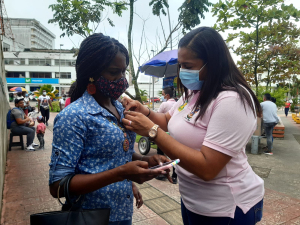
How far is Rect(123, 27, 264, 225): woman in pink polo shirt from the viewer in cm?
127

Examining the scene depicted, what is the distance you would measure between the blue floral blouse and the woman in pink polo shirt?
164 millimetres

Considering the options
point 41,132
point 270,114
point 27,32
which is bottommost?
point 41,132

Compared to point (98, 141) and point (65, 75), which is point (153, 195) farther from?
point (65, 75)

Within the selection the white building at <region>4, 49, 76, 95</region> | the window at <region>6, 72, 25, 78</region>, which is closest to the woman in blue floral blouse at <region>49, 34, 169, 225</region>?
the white building at <region>4, 49, 76, 95</region>

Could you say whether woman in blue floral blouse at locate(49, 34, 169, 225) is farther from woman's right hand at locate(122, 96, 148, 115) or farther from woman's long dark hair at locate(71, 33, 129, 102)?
woman's right hand at locate(122, 96, 148, 115)

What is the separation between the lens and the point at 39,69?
155ft

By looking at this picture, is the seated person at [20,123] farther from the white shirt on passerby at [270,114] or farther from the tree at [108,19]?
the white shirt on passerby at [270,114]

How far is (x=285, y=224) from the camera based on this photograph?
320cm

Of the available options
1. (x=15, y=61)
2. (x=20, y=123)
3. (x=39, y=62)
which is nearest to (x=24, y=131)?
(x=20, y=123)

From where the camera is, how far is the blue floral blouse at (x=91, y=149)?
46.8 inches

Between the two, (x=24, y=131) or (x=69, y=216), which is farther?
(x=24, y=131)

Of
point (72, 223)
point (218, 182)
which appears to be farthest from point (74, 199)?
point (218, 182)

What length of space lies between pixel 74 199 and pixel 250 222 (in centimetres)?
103

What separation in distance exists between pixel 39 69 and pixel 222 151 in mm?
51870
